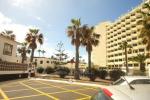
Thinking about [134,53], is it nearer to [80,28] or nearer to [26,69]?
[80,28]

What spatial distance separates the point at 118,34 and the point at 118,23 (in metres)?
5.49

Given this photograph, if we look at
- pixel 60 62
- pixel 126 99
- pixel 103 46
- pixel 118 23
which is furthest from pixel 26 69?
pixel 103 46

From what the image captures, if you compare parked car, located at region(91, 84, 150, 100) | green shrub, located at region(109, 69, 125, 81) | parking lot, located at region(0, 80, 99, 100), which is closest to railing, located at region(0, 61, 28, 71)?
parking lot, located at region(0, 80, 99, 100)

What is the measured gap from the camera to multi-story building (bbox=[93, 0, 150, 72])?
309 feet

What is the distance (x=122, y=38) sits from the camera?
107m

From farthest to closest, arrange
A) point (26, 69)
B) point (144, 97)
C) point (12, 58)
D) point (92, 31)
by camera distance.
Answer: point (92, 31) < point (12, 58) < point (26, 69) < point (144, 97)

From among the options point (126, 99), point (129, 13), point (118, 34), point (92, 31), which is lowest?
point (126, 99)

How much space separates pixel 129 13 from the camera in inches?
3967

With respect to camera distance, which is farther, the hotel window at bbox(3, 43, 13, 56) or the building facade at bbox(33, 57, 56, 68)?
the building facade at bbox(33, 57, 56, 68)

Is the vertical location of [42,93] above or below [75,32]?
below

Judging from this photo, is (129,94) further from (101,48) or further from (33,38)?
(101,48)

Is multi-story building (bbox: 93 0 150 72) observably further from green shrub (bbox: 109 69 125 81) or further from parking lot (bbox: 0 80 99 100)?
parking lot (bbox: 0 80 99 100)

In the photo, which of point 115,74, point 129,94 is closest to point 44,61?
point 115,74

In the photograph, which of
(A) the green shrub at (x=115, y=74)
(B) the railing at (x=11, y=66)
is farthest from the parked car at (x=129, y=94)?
(A) the green shrub at (x=115, y=74)
